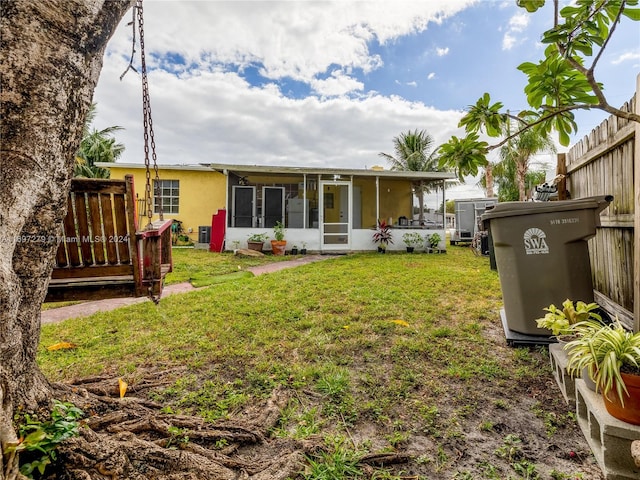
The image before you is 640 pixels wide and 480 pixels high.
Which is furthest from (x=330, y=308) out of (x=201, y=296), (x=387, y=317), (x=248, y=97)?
(x=248, y=97)

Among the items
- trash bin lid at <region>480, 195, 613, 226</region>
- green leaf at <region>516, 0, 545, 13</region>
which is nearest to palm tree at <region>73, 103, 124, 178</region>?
trash bin lid at <region>480, 195, 613, 226</region>

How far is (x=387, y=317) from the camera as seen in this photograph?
367 cm

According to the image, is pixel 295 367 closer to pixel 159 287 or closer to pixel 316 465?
pixel 316 465

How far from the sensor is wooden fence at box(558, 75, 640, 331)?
1.94 meters

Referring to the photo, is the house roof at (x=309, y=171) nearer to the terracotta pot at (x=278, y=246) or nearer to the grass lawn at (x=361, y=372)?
the terracotta pot at (x=278, y=246)

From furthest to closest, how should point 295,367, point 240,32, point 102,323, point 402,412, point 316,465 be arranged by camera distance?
point 240,32 < point 102,323 < point 295,367 < point 402,412 < point 316,465

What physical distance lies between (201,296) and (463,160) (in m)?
4.08

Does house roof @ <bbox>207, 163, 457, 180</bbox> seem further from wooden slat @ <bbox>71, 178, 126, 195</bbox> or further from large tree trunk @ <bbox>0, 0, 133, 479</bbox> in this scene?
large tree trunk @ <bbox>0, 0, 133, 479</bbox>

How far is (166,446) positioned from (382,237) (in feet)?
32.0

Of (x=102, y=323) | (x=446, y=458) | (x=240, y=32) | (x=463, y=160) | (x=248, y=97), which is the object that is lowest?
(x=446, y=458)

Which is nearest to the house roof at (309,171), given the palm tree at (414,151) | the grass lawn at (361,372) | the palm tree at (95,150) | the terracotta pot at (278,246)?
the terracotta pot at (278,246)

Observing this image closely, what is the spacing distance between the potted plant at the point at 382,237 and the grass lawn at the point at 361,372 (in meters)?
6.09

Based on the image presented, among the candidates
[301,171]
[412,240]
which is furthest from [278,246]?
[412,240]

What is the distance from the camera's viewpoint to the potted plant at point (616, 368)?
1248 millimetres
